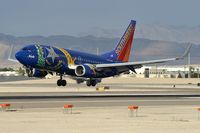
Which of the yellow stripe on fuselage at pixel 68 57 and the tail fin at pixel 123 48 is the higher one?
the tail fin at pixel 123 48

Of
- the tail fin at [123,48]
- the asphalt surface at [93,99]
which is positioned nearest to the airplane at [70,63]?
the tail fin at [123,48]

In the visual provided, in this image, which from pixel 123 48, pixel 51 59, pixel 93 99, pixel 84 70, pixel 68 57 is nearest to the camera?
pixel 93 99

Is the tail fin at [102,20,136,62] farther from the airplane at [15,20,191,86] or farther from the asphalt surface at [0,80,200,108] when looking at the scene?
the asphalt surface at [0,80,200,108]

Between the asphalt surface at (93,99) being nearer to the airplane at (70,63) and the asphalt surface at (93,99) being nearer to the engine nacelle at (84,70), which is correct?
the airplane at (70,63)

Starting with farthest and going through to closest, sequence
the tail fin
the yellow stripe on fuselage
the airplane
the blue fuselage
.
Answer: the tail fin, the yellow stripe on fuselage, the airplane, the blue fuselage

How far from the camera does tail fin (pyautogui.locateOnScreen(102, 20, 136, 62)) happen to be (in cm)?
10138

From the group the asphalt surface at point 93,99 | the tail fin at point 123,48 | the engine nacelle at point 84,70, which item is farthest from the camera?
the tail fin at point 123,48

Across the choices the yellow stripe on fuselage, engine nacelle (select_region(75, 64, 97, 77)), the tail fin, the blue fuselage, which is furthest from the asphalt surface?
the tail fin

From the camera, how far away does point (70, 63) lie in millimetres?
88938

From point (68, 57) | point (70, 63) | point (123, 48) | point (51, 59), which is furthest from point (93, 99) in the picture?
point (123, 48)

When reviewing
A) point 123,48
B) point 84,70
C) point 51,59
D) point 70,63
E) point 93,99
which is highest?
point 123,48

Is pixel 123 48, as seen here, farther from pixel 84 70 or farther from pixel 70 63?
pixel 70 63

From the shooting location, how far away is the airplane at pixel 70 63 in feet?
281

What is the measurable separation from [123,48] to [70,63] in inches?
646
